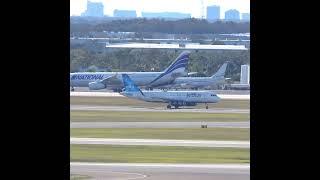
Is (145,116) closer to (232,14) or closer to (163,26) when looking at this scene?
(163,26)

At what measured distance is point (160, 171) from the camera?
36.5 feet

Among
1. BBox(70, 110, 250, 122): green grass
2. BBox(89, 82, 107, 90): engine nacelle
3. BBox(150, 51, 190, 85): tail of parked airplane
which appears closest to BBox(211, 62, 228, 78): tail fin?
BBox(150, 51, 190, 85): tail of parked airplane

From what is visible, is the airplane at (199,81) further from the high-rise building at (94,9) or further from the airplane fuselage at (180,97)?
the high-rise building at (94,9)

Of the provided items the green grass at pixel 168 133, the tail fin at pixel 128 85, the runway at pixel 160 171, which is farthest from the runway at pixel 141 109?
the runway at pixel 160 171

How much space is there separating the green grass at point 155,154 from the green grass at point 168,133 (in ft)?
6.72

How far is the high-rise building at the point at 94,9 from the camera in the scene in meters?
46.2

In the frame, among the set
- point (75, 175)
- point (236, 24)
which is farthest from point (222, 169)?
point (236, 24)

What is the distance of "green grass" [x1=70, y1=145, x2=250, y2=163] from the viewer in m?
12.8

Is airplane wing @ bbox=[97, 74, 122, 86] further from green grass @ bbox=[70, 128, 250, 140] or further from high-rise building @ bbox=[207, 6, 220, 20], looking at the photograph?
high-rise building @ bbox=[207, 6, 220, 20]

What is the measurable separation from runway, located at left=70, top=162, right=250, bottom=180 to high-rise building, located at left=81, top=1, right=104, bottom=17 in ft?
113

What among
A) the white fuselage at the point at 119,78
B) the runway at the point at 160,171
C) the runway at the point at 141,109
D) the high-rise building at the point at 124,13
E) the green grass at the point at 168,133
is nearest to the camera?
the runway at the point at 160,171

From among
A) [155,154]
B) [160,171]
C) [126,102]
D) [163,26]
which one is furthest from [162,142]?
[163,26]

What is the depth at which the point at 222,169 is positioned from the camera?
11.3 meters
